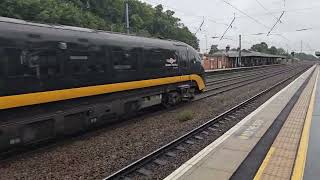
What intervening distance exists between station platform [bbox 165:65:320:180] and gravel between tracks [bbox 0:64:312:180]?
68.0 inches

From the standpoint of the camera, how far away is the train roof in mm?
8727

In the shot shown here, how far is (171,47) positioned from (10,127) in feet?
30.8

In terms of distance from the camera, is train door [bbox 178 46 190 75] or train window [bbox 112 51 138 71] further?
train door [bbox 178 46 190 75]

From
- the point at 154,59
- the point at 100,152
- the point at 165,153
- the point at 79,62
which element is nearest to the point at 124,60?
the point at 154,59

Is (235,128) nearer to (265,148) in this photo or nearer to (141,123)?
(265,148)

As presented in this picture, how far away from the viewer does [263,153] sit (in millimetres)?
8797

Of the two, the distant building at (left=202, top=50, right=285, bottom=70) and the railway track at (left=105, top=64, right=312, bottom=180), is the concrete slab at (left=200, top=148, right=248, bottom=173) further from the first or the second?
the distant building at (left=202, top=50, right=285, bottom=70)

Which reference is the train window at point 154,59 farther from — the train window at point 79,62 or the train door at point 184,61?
the train window at point 79,62

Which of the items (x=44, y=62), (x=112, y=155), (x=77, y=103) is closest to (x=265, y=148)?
(x=112, y=155)

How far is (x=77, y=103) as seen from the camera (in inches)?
420

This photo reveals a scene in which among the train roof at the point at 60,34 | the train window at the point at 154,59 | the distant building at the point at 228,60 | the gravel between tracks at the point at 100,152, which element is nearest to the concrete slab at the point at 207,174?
the gravel between tracks at the point at 100,152

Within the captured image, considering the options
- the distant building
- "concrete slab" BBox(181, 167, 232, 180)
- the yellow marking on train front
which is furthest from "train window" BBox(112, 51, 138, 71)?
Result: the distant building

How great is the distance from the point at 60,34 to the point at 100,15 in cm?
7099

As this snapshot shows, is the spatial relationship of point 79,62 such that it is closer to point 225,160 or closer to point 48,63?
point 48,63
